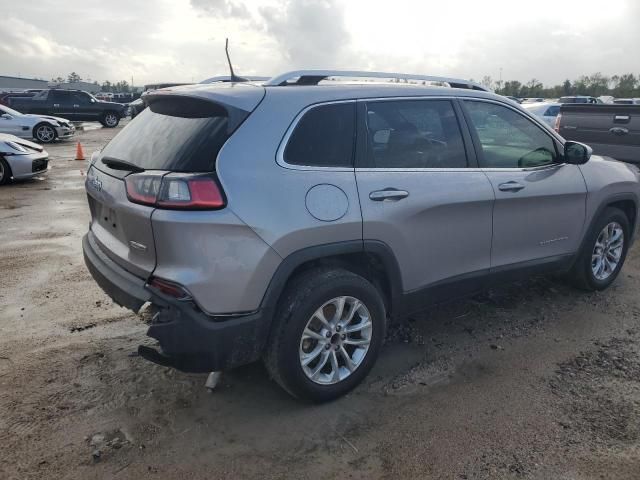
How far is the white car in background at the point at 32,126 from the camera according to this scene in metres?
16.3

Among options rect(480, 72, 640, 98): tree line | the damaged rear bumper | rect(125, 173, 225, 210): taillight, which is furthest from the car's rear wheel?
rect(480, 72, 640, 98): tree line

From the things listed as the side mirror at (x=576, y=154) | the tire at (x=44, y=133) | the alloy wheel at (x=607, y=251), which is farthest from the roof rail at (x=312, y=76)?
the tire at (x=44, y=133)

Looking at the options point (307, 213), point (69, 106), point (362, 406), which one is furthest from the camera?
point (69, 106)

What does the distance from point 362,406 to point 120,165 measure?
2.02 metres

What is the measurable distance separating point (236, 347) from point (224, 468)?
1.94 feet

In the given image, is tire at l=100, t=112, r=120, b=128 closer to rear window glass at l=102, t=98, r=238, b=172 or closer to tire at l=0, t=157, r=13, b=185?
tire at l=0, t=157, r=13, b=185

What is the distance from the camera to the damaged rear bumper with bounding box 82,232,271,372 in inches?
103

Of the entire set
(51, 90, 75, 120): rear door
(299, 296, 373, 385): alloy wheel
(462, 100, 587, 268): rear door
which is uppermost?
(51, 90, 75, 120): rear door

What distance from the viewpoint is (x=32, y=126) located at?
17391 mm

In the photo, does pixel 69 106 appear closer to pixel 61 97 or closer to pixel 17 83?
pixel 61 97

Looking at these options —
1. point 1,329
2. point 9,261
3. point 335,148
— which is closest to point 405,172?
point 335,148

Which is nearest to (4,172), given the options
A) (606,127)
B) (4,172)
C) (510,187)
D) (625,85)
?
(4,172)

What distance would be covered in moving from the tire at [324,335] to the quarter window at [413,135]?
0.76 m

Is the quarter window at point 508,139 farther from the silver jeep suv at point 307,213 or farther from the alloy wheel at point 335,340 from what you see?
the alloy wheel at point 335,340
